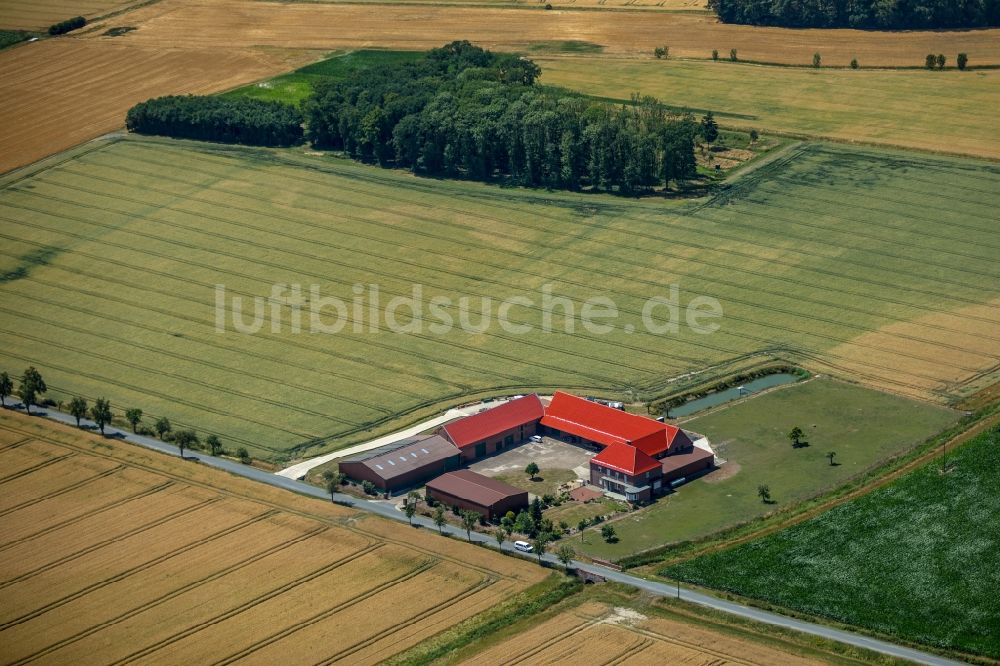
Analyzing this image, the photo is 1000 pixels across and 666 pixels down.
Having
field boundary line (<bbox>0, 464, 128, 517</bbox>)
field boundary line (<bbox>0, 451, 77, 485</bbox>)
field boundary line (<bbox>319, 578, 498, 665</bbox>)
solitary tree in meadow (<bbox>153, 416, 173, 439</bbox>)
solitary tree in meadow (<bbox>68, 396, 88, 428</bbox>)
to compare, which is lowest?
field boundary line (<bbox>319, 578, 498, 665</bbox>)

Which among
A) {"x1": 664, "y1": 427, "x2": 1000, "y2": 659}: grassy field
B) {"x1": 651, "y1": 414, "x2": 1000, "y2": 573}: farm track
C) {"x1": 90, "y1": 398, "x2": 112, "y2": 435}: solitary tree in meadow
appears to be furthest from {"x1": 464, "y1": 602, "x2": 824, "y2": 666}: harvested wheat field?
{"x1": 90, "y1": 398, "x2": 112, "y2": 435}: solitary tree in meadow

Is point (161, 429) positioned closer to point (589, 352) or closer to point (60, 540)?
point (60, 540)

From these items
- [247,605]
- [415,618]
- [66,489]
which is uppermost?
[66,489]

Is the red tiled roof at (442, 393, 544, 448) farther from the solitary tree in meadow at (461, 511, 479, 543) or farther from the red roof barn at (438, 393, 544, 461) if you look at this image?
the solitary tree in meadow at (461, 511, 479, 543)

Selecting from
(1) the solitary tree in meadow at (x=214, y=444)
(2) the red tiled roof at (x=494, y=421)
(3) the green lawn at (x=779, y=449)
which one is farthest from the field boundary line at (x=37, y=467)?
(3) the green lawn at (x=779, y=449)

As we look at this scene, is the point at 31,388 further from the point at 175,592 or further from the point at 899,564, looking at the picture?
the point at 899,564

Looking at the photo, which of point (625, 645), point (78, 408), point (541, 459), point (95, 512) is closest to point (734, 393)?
point (541, 459)
